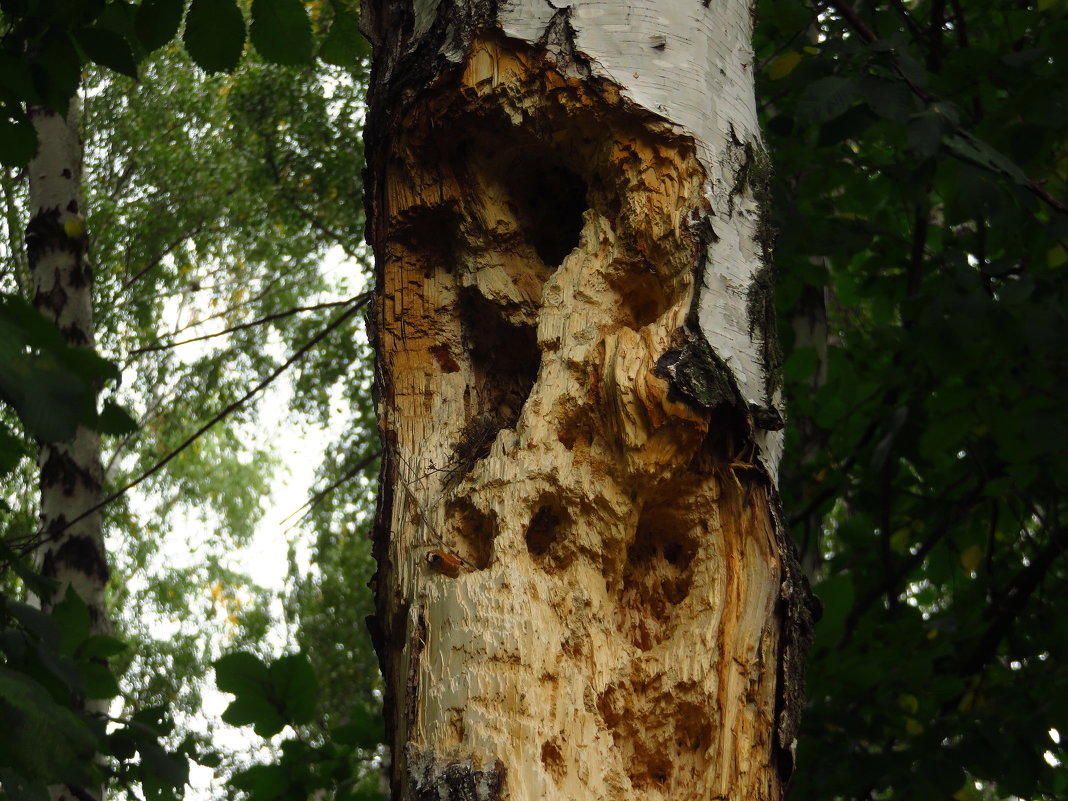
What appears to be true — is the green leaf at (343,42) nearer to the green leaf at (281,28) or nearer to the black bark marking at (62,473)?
the green leaf at (281,28)

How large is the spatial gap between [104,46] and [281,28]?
1.43 feet

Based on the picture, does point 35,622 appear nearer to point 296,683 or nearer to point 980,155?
point 296,683

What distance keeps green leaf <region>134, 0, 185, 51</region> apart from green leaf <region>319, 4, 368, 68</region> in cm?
42

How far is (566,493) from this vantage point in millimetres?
1618

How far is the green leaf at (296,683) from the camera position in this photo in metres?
2.18

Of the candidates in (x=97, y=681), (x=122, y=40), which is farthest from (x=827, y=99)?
(x=97, y=681)

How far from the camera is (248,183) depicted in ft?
34.4

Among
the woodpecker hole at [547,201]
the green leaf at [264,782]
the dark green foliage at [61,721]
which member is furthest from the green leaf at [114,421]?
the woodpecker hole at [547,201]

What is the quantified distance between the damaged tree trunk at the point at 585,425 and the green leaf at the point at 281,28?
0.21 meters

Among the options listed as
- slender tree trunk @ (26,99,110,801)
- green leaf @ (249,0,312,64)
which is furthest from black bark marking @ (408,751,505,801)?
slender tree trunk @ (26,99,110,801)

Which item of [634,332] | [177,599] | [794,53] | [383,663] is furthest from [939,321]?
[177,599]

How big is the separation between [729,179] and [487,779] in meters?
1.04

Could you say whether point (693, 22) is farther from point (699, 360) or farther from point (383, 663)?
point (383, 663)

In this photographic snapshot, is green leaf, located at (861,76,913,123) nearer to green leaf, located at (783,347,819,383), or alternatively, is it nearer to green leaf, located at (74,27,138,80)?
green leaf, located at (783,347,819,383)
